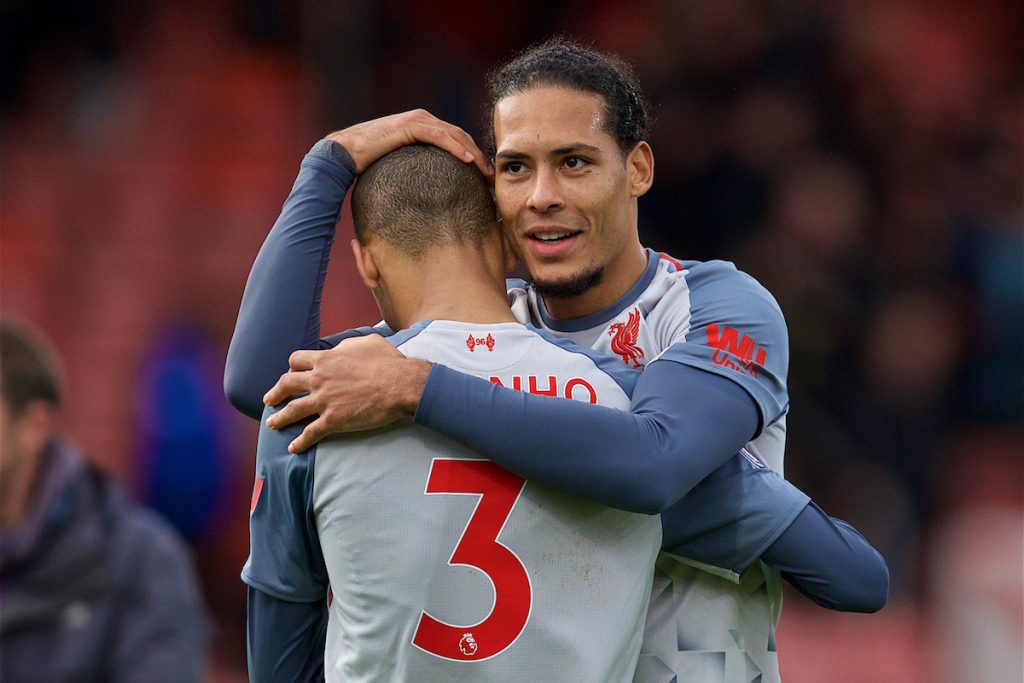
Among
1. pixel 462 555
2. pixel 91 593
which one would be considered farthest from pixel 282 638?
pixel 91 593

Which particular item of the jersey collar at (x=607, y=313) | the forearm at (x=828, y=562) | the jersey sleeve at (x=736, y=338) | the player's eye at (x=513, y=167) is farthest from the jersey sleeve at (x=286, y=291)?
the forearm at (x=828, y=562)

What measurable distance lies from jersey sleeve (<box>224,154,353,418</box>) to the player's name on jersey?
1.26 feet

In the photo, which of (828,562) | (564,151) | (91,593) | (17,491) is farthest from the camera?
(17,491)

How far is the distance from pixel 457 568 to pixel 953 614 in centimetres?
516

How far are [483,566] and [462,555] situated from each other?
4 cm

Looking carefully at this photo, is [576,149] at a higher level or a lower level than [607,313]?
higher

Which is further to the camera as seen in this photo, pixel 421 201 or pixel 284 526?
pixel 421 201

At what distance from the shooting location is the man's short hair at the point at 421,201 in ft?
8.11

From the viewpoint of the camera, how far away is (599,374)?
7.84ft

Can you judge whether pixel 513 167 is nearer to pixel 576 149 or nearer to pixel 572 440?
pixel 576 149

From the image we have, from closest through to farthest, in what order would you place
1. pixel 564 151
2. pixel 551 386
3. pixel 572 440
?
pixel 572 440, pixel 551 386, pixel 564 151

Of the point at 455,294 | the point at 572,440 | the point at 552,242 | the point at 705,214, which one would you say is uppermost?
the point at 705,214

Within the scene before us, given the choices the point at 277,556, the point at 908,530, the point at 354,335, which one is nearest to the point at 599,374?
the point at 354,335

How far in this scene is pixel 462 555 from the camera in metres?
2.28
